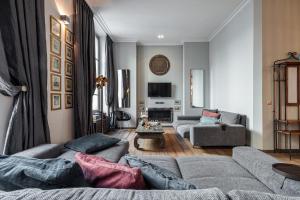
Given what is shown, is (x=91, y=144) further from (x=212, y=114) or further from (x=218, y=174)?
(x=212, y=114)

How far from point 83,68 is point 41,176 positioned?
3485mm

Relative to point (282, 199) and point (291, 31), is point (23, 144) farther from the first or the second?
point (291, 31)

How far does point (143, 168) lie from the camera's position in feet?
4.55

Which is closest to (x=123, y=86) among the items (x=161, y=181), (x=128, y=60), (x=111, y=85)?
(x=111, y=85)

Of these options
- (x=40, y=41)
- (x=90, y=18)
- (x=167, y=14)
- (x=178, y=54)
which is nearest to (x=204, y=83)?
(x=178, y=54)

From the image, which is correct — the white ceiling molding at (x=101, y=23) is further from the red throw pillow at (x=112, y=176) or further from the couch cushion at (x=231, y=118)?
the red throw pillow at (x=112, y=176)

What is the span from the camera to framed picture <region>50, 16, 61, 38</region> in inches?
130

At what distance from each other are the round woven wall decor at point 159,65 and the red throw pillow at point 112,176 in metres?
7.26

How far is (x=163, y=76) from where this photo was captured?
8.46 metres

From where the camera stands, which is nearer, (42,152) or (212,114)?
(42,152)

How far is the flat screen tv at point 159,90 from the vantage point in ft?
27.1

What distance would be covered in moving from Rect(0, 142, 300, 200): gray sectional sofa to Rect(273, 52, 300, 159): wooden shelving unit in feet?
8.37

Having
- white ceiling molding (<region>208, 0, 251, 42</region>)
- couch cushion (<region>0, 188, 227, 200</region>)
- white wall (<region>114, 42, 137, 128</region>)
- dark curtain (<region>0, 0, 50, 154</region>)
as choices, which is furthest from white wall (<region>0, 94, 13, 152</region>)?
white wall (<region>114, 42, 137, 128</region>)

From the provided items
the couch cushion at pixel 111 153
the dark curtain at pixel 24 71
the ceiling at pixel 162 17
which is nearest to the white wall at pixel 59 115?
the dark curtain at pixel 24 71
